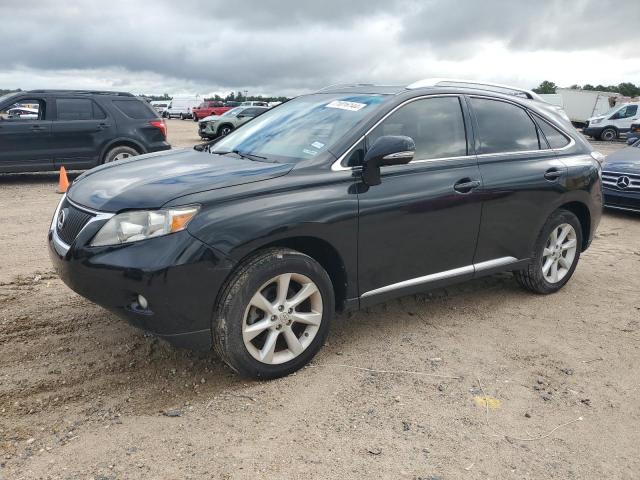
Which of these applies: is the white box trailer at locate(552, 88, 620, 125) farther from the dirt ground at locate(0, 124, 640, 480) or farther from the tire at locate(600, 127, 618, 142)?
the dirt ground at locate(0, 124, 640, 480)

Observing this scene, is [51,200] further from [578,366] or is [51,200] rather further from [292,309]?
[578,366]

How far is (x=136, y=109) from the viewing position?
37.4ft

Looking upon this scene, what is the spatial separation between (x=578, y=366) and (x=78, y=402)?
3.10 meters

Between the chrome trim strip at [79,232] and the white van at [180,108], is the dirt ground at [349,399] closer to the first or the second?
the chrome trim strip at [79,232]

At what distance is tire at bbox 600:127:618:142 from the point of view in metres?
29.1

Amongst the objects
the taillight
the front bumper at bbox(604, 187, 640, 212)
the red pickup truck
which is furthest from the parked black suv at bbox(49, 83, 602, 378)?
the red pickup truck

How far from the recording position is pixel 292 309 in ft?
11.0

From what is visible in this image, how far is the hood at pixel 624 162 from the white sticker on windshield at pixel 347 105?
661 cm

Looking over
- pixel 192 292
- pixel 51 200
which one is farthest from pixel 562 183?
pixel 51 200

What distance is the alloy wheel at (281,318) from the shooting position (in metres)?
3.24

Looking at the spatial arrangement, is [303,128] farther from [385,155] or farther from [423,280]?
[423,280]

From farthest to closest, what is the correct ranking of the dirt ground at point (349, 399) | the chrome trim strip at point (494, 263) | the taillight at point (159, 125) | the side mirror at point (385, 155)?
the taillight at point (159, 125)
the chrome trim strip at point (494, 263)
the side mirror at point (385, 155)
the dirt ground at point (349, 399)

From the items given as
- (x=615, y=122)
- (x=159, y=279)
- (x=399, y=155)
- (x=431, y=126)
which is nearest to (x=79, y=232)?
(x=159, y=279)

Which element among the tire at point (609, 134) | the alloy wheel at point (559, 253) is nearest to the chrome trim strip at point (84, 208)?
the alloy wheel at point (559, 253)
